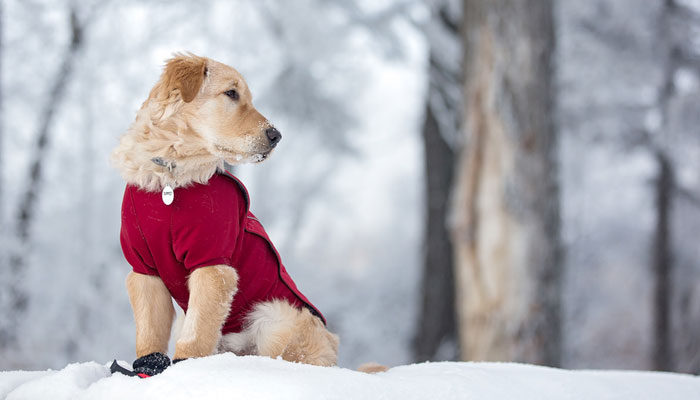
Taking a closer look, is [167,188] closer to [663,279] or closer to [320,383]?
[320,383]

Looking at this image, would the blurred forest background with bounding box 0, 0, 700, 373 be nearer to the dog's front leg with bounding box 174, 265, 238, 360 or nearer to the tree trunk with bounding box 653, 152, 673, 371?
the tree trunk with bounding box 653, 152, 673, 371

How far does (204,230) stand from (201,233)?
0.05ft

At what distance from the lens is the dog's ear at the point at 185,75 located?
2.37m

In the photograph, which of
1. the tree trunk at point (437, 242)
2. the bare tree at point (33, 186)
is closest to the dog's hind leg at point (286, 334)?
the tree trunk at point (437, 242)

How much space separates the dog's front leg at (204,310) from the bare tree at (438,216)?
486 centimetres

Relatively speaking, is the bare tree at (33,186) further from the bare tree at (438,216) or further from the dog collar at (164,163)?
the dog collar at (164,163)

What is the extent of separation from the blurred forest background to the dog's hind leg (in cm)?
256

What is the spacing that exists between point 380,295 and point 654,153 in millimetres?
5289

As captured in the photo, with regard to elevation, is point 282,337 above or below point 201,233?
below

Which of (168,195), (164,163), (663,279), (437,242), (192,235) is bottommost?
(663,279)

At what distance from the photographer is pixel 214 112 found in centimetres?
245

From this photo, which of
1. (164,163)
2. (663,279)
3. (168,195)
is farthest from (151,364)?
(663,279)

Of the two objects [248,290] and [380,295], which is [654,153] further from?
[248,290]

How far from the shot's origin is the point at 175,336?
2.77m
